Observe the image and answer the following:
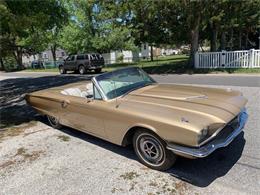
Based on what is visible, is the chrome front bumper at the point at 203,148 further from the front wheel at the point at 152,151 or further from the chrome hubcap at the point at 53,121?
the chrome hubcap at the point at 53,121

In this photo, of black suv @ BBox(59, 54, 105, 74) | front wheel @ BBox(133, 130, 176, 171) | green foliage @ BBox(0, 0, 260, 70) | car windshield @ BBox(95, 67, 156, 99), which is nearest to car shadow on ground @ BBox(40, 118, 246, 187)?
front wheel @ BBox(133, 130, 176, 171)

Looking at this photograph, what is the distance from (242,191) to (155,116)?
135cm

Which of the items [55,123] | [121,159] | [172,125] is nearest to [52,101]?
[55,123]

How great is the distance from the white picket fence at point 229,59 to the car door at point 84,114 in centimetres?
1351

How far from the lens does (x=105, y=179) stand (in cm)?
342

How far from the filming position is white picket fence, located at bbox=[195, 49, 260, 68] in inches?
591

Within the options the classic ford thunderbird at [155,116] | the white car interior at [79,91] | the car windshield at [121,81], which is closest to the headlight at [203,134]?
the classic ford thunderbird at [155,116]

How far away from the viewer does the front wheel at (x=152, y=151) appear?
11.0ft

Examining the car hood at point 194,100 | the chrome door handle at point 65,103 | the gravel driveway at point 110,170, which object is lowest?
the gravel driveway at point 110,170

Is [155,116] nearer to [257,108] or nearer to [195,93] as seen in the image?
[195,93]

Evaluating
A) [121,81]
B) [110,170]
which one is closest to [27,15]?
[121,81]

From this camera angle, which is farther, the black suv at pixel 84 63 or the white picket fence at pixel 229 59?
the black suv at pixel 84 63

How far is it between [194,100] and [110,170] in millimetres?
1592

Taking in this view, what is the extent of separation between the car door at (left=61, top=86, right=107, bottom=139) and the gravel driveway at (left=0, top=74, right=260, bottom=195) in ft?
1.22
